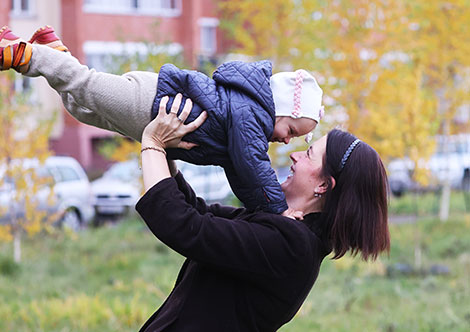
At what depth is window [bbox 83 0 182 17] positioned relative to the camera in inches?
925

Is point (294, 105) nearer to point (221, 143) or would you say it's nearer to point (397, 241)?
point (221, 143)

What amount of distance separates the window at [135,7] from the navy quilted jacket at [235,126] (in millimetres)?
21761

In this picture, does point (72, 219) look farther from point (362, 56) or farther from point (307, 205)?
point (307, 205)

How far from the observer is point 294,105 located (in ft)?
9.11

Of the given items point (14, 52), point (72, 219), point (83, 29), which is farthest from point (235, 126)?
point (83, 29)

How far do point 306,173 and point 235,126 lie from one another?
37cm

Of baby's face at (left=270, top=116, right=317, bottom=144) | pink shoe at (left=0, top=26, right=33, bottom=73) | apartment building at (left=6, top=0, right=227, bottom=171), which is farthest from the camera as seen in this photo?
apartment building at (left=6, top=0, right=227, bottom=171)

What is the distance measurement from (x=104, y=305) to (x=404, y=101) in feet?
17.3

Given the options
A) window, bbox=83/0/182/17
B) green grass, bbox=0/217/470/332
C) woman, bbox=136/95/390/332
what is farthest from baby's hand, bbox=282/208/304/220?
window, bbox=83/0/182/17

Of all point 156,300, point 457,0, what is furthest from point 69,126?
point 156,300

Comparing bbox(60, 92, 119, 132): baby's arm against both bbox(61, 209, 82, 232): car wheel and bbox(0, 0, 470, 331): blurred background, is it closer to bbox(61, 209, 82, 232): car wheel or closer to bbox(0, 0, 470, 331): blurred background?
bbox(0, 0, 470, 331): blurred background

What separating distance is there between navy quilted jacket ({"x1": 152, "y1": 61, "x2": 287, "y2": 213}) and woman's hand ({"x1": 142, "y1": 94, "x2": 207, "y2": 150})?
0.10 feet

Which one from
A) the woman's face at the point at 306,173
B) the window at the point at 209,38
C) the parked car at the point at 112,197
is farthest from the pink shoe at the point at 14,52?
the window at the point at 209,38

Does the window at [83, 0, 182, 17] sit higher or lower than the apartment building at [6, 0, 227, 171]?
higher
